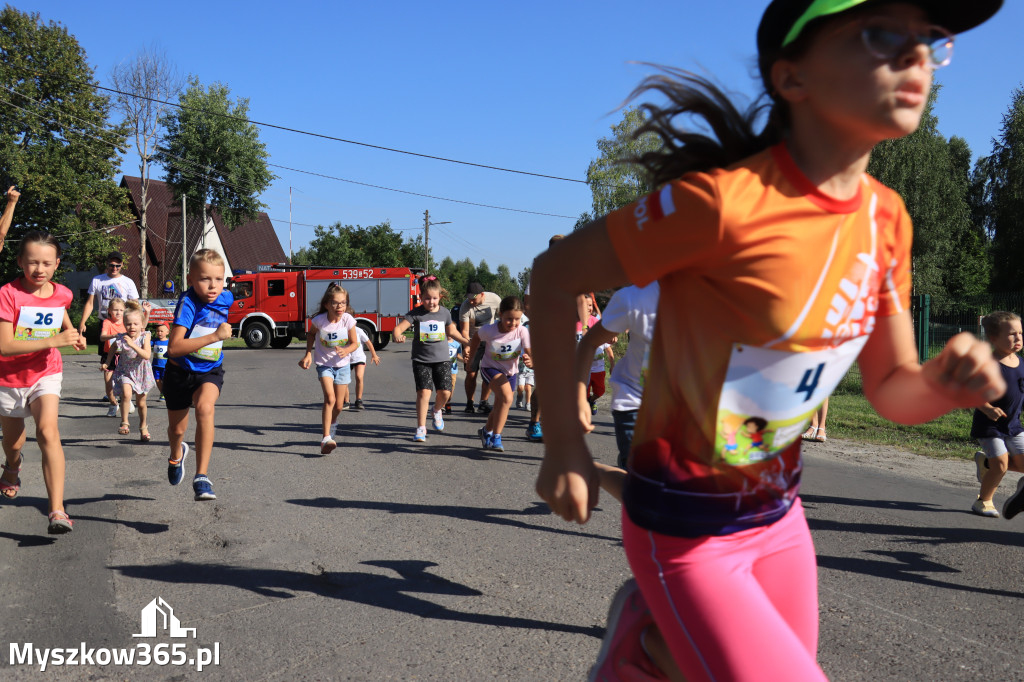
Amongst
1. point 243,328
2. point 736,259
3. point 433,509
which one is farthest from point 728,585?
point 243,328

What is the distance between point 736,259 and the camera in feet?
4.98

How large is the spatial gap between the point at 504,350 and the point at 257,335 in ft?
86.9

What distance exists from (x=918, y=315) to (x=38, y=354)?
48.0 feet

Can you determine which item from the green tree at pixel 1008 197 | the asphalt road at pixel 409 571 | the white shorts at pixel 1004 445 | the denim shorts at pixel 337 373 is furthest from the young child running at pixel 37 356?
the green tree at pixel 1008 197

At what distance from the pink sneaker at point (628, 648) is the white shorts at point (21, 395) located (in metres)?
4.73

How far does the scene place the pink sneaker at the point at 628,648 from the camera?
5.89 feet

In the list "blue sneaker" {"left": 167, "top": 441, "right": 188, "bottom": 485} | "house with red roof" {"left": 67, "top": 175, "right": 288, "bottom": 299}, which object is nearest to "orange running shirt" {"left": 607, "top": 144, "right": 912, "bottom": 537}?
"blue sneaker" {"left": 167, "top": 441, "right": 188, "bottom": 485}

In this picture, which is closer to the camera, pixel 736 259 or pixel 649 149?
pixel 736 259

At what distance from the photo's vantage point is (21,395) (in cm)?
545

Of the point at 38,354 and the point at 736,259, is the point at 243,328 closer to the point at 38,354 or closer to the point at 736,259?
the point at 38,354

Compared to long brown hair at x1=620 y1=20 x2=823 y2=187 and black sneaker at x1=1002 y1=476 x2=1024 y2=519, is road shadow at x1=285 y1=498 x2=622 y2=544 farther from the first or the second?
long brown hair at x1=620 y1=20 x2=823 y2=187

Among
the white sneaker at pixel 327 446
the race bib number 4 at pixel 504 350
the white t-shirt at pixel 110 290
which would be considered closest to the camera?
the white sneaker at pixel 327 446

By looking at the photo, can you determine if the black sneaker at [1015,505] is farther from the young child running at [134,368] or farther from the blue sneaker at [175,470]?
the young child running at [134,368]

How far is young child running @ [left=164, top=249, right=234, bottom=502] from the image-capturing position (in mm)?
5980
